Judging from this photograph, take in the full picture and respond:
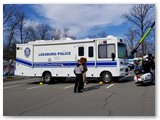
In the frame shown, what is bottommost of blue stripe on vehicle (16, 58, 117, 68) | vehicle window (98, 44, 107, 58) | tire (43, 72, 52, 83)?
tire (43, 72, 52, 83)

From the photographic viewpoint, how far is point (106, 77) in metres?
15.6

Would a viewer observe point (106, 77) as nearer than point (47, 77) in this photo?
Yes

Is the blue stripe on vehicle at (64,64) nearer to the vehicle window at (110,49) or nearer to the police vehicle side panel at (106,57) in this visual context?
the police vehicle side panel at (106,57)

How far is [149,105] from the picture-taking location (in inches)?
323

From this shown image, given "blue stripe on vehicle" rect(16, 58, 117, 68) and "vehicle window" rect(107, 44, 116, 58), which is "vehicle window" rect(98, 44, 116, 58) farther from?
"blue stripe on vehicle" rect(16, 58, 117, 68)

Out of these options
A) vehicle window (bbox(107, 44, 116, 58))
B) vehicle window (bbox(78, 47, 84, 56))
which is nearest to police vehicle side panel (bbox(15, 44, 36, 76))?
vehicle window (bbox(78, 47, 84, 56))

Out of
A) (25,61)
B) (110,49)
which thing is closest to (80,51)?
(110,49)

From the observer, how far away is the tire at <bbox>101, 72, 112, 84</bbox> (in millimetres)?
15464

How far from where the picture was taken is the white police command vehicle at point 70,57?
15484 millimetres

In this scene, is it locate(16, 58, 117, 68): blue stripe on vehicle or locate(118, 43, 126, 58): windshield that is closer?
locate(16, 58, 117, 68): blue stripe on vehicle

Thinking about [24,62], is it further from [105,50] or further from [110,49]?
[110,49]

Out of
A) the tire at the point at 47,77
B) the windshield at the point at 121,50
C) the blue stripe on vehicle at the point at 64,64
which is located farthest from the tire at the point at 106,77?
the tire at the point at 47,77

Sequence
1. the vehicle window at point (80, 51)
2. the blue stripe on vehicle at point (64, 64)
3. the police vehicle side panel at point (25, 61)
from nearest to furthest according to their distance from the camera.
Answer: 1. the blue stripe on vehicle at point (64, 64)
2. the vehicle window at point (80, 51)
3. the police vehicle side panel at point (25, 61)

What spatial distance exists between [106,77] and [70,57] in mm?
3081
